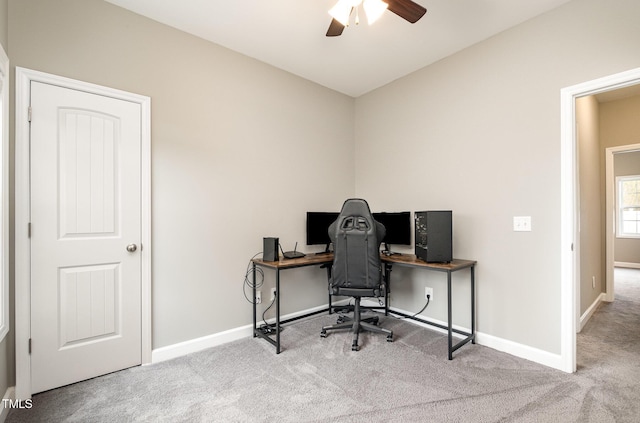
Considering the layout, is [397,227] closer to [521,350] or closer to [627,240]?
[521,350]

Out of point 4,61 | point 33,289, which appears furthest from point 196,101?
point 33,289

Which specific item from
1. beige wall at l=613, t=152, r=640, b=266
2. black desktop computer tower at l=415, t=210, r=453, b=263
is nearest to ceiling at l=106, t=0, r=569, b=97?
black desktop computer tower at l=415, t=210, r=453, b=263

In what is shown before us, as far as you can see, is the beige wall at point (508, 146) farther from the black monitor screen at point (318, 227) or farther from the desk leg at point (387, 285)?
the black monitor screen at point (318, 227)

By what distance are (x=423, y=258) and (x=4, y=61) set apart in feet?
10.6

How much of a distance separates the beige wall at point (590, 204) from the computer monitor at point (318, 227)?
2661mm

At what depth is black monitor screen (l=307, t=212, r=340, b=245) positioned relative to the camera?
3416 millimetres

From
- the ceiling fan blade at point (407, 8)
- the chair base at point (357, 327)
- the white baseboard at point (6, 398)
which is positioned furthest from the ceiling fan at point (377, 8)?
the white baseboard at point (6, 398)

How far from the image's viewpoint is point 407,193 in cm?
344

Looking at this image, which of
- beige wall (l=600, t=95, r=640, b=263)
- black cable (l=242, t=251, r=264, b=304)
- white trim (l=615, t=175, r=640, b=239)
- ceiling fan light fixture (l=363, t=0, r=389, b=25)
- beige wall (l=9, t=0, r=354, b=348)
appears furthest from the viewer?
white trim (l=615, t=175, r=640, b=239)

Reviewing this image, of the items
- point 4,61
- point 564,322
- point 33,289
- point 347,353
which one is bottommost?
point 347,353

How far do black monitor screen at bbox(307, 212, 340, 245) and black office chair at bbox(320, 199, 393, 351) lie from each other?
65 cm

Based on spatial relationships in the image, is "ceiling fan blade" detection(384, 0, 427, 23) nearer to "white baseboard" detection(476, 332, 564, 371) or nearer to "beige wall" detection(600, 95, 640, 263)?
"white baseboard" detection(476, 332, 564, 371)

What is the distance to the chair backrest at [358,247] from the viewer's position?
270 centimetres

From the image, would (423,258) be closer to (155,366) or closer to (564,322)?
(564,322)
